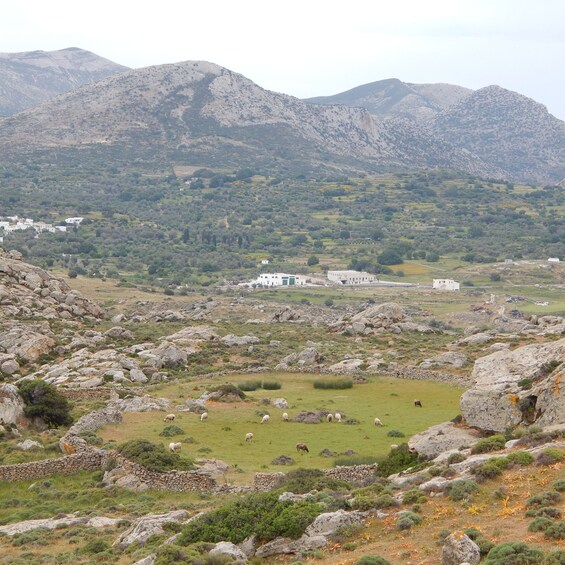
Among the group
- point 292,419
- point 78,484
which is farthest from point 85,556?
point 292,419

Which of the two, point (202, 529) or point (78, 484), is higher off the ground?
point (202, 529)

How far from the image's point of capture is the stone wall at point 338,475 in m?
26.0

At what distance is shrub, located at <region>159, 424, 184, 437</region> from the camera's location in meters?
33.3

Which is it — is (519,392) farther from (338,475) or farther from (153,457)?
(153,457)

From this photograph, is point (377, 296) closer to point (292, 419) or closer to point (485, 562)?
point (292, 419)

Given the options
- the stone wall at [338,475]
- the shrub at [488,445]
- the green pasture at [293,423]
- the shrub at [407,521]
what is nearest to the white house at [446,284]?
the green pasture at [293,423]

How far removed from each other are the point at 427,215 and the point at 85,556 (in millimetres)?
174267

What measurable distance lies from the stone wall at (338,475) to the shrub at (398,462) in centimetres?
46

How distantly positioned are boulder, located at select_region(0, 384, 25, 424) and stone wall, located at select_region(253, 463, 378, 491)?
12.4 metres

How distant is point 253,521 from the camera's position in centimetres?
1967

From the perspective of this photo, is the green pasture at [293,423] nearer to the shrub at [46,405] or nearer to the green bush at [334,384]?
the green bush at [334,384]

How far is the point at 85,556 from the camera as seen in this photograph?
69.4ft

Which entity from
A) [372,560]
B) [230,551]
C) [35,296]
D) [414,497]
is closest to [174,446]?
[230,551]

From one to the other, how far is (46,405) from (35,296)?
29166 mm
